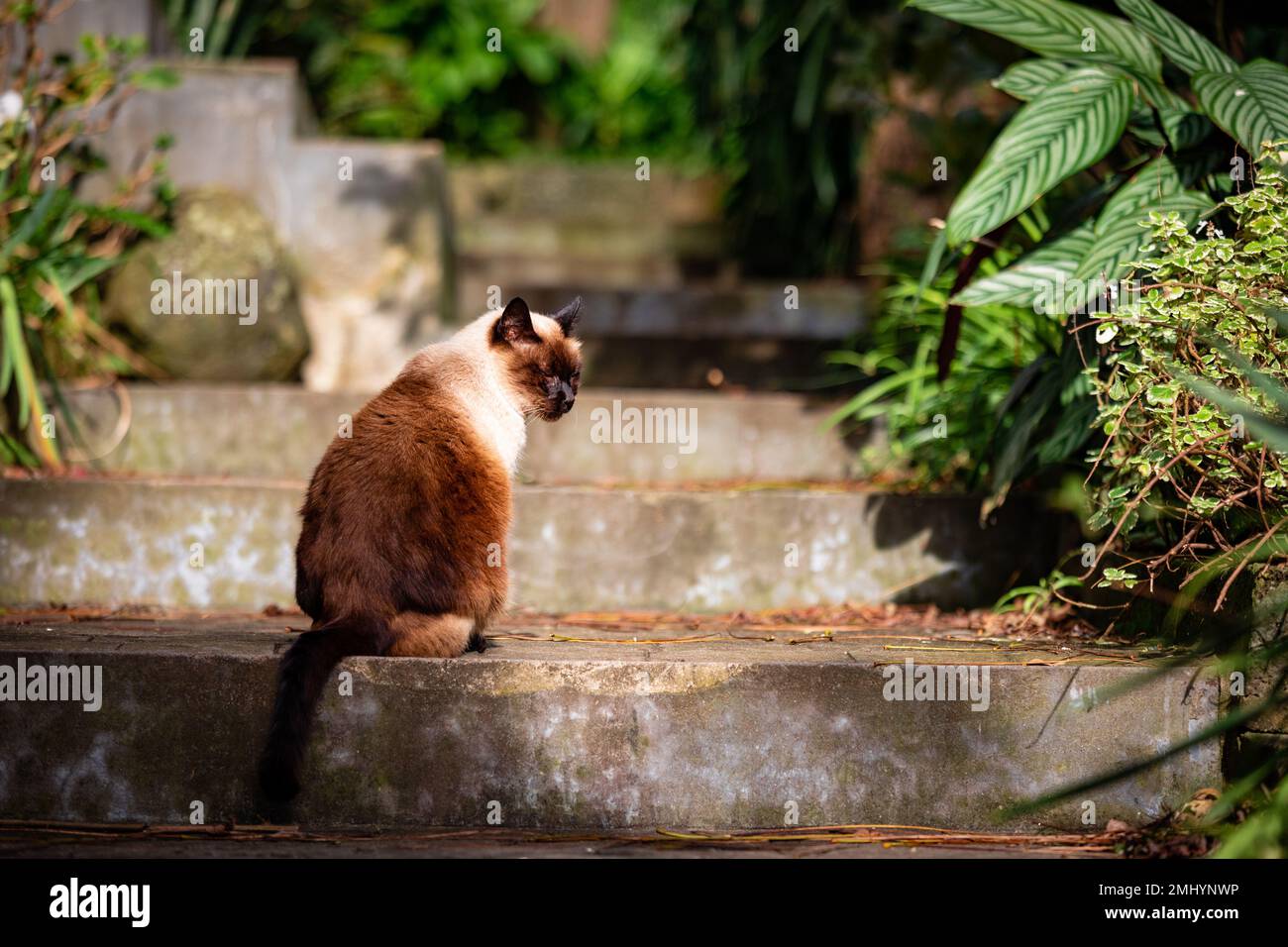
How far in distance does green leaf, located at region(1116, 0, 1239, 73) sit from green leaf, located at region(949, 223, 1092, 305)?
0.51m

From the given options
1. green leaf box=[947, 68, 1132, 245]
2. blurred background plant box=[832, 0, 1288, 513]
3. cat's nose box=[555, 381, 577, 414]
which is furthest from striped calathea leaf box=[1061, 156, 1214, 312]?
cat's nose box=[555, 381, 577, 414]

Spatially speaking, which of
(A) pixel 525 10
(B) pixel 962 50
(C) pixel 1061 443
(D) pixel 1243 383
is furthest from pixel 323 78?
(D) pixel 1243 383

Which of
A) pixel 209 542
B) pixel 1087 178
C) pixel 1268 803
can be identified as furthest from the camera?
pixel 1087 178

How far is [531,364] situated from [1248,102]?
191 cm

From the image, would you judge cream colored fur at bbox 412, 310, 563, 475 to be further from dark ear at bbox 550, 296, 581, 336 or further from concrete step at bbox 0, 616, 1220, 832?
concrete step at bbox 0, 616, 1220, 832

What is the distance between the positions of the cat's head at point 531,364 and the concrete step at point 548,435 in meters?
1.08

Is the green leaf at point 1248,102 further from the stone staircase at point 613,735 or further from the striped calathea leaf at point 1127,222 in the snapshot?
the stone staircase at point 613,735

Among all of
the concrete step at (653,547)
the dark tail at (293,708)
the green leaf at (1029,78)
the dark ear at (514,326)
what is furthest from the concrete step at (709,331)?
the dark tail at (293,708)

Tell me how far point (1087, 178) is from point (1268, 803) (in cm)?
273

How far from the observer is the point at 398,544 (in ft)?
8.75

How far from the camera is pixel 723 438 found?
4535 mm

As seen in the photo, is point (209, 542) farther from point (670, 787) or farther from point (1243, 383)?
point (1243, 383)

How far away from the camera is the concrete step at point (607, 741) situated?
2662 mm

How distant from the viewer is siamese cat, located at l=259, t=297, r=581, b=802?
251 cm
